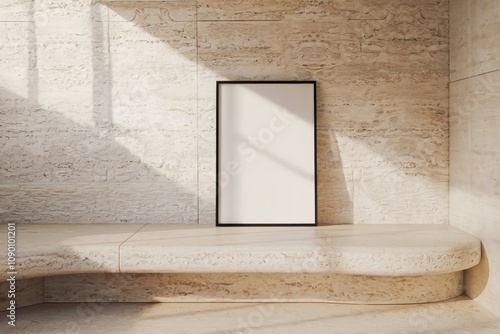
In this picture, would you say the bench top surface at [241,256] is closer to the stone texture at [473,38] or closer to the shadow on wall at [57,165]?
the shadow on wall at [57,165]

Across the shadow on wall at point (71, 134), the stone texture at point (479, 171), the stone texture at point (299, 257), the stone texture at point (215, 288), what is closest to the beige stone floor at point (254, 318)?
the stone texture at point (215, 288)

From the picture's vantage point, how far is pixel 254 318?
3457 mm

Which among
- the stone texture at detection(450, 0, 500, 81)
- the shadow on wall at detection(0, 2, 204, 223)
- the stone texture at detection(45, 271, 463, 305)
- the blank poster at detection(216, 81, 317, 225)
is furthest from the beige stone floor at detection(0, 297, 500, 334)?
the stone texture at detection(450, 0, 500, 81)

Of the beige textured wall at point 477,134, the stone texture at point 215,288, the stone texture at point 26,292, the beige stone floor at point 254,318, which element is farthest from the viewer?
the stone texture at point 215,288

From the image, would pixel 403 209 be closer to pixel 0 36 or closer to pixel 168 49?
pixel 168 49

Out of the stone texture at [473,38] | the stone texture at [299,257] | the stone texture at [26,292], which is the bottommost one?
the stone texture at [26,292]

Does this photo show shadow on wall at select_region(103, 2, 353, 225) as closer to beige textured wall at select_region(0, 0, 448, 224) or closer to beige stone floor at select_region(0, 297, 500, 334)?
beige textured wall at select_region(0, 0, 448, 224)

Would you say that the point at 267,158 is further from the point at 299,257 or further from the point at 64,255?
the point at 64,255

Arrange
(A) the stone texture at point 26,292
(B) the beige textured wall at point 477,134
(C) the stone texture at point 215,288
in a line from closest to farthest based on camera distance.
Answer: (B) the beige textured wall at point 477,134
(A) the stone texture at point 26,292
(C) the stone texture at point 215,288

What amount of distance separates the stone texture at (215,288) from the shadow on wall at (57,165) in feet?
2.12

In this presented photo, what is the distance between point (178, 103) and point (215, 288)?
148 centimetres

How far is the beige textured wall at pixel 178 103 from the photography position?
4.21m

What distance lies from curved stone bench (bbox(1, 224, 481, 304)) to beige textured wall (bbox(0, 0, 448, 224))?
0.30m

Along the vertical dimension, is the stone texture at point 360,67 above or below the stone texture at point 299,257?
above
